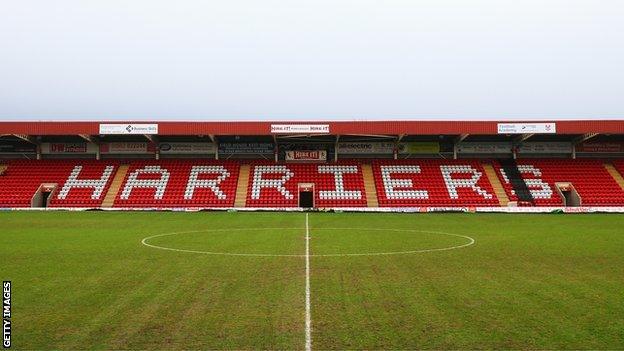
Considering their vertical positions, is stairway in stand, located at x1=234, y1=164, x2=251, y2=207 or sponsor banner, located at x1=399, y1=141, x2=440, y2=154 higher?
sponsor banner, located at x1=399, y1=141, x2=440, y2=154

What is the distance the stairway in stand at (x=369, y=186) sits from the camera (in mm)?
45506

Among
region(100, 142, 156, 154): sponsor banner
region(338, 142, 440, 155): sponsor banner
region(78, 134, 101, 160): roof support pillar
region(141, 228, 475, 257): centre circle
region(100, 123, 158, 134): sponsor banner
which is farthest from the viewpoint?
region(338, 142, 440, 155): sponsor banner

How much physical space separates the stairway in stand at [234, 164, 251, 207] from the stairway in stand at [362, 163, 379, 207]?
10893 mm

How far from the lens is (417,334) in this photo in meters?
7.54

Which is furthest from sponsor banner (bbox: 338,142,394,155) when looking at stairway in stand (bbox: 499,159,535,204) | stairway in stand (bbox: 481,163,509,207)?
stairway in stand (bbox: 499,159,535,204)

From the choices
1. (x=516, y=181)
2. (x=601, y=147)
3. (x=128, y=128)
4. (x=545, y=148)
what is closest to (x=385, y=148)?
(x=516, y=181)

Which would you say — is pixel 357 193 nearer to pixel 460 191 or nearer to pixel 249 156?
pixel 460 191

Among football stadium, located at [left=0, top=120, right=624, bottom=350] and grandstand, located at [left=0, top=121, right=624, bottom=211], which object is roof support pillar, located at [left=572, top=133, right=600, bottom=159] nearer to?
grandstand, located at [left=0, top=121, right=624, bottom=211]

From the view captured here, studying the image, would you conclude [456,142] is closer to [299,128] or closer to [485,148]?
[485,148]

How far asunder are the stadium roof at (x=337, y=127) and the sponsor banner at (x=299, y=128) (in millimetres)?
194

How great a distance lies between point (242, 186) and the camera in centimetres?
4750

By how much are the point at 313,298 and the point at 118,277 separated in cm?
500

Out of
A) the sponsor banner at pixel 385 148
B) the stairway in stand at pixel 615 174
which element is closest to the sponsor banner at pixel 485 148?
the sponsor banner at pixel 385 148

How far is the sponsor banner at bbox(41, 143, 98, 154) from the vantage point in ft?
171
